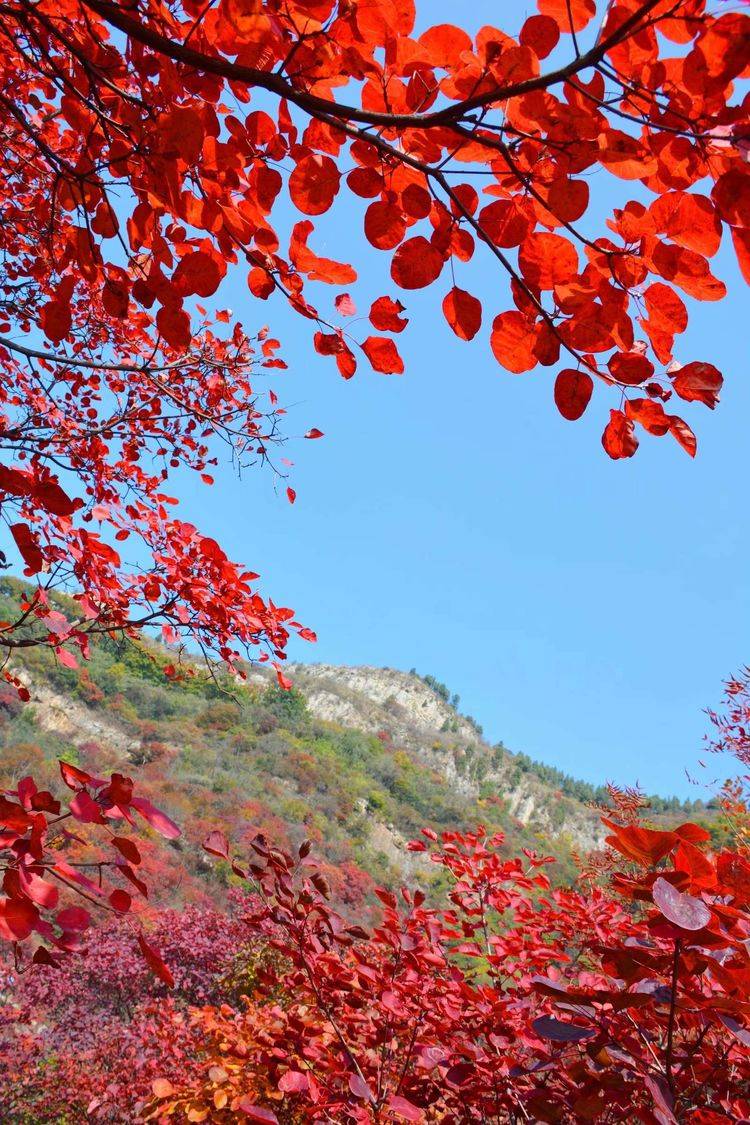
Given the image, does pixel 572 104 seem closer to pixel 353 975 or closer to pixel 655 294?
pixel 655 294

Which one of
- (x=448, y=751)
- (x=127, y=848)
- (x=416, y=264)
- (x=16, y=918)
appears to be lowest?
(x=16, y=918)

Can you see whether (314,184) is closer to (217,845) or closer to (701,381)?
Result: (701,381)

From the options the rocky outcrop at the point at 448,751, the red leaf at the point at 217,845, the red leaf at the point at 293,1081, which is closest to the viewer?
the red leaf at the point at 293,1081

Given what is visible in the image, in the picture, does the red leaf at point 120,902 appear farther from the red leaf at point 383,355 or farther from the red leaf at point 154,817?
the red leaf at point 383,355

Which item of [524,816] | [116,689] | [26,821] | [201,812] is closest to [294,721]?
[116,689]

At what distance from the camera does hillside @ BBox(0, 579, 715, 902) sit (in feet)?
43.7

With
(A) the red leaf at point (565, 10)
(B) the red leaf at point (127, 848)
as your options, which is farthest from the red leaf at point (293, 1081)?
(A) the red leaf at point (565, 10)

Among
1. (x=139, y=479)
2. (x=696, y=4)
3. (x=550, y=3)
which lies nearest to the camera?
(x=696, y=4)

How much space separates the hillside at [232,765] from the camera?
13328 mm

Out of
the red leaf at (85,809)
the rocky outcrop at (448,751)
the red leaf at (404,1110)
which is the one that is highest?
the rocky outcrop at (448,751)

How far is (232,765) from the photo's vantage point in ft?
59.5

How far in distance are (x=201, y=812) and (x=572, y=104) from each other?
50.0 ft

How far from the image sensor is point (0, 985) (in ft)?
19.1

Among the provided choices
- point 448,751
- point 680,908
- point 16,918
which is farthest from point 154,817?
point 448,751
